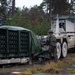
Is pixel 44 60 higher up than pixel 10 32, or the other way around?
pixel 10 32

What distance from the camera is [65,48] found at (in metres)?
21.5

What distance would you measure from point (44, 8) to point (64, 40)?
40983mm

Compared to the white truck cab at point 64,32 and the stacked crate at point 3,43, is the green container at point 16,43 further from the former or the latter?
the white truck cab at point 64,32

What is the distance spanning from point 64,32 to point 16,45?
6.67 m

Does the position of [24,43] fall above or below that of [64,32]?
below

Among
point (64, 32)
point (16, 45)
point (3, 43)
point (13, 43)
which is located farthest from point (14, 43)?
point (64, 32)

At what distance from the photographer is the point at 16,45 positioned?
17.1 m

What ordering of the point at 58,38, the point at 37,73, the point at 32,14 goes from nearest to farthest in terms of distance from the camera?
the point at 37,73 < the point at 58,38 < the point at 32,14

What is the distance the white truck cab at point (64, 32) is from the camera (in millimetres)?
21156

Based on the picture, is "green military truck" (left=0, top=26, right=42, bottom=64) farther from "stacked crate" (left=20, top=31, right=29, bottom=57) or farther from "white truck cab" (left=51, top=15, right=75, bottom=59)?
"white truck cab" (left=51, top=15, right=75, bottom=59)

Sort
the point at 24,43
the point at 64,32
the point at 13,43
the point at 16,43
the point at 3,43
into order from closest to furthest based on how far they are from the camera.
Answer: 1. the point at 3,43
2. the point at 13,43
3. the point at 16,43
4. the point at 24,43
5. the point at 64,32

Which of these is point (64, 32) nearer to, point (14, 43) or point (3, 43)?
point (14, 43)

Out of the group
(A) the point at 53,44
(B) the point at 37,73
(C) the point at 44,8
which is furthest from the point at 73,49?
(C) the point at 44,8

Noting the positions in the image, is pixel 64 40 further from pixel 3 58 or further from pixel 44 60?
pixel 3 58
